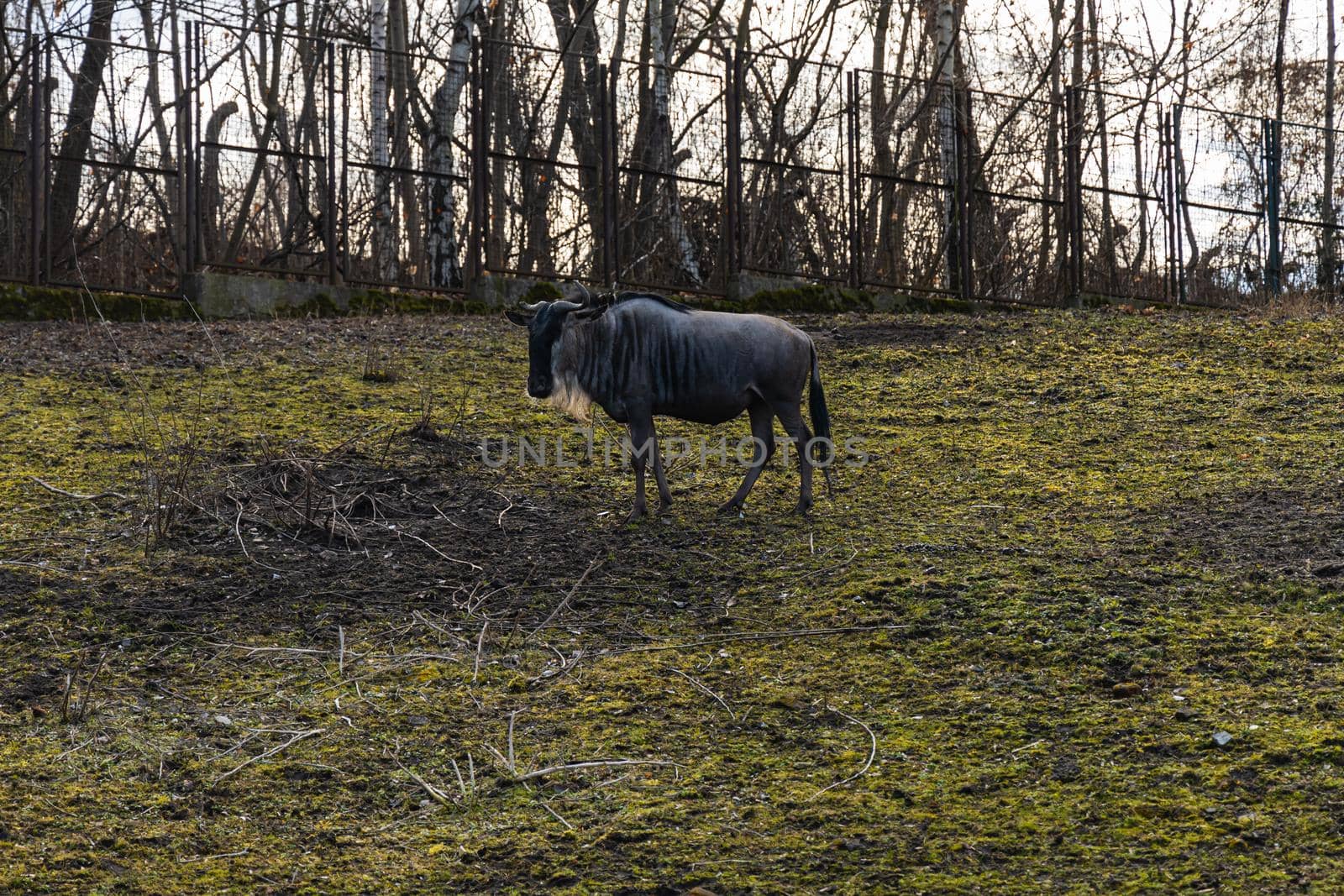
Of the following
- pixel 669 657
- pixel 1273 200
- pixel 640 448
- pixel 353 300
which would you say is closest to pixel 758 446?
pixel 640 448

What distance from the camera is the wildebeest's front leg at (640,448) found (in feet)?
26.5

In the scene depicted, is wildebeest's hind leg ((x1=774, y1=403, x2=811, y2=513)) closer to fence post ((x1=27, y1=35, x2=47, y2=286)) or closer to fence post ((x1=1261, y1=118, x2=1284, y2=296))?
fence post ((x1=27, y1=35, x2=47, y2=286))

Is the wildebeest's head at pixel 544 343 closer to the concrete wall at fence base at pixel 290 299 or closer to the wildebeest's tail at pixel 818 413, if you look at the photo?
the wildebeest's tail at pixel 818 413

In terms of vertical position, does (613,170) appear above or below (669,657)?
above

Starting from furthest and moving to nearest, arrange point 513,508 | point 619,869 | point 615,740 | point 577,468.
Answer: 1. point 577,468
2. point 513,508
3. point 615,740
4. point 619,869

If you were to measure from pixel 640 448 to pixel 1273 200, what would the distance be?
1294 cm

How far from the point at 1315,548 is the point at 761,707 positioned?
9.94 ft

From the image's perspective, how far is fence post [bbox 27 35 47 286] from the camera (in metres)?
13.7

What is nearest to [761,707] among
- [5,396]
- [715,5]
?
[5,396]

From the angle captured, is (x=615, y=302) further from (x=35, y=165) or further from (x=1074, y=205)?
(x=1074, y=205)

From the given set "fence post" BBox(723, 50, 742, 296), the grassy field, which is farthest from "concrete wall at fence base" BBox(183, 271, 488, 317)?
the grassy field

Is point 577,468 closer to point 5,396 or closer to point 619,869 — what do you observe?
point 5,396

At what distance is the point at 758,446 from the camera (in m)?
8.33

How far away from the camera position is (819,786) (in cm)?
498
